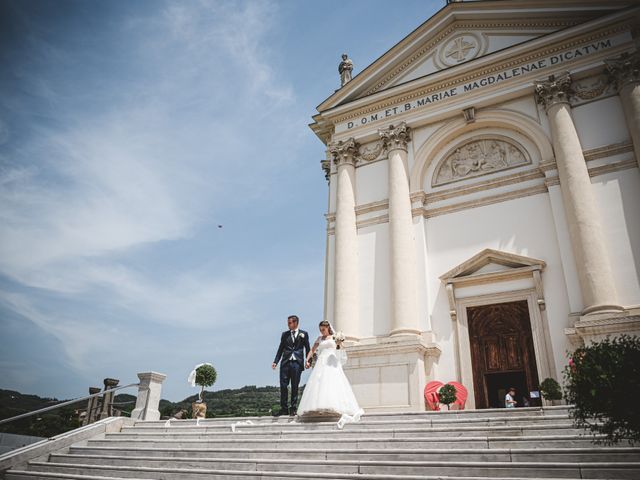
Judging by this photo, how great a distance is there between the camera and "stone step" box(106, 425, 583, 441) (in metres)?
6.91

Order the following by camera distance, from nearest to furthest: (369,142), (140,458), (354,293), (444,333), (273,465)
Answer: (273,465) → (140,458) → (444,333) → (354,293) → (369,142)

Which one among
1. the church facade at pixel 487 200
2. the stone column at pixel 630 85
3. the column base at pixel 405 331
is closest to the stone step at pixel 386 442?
the church facade at pixel 487 200

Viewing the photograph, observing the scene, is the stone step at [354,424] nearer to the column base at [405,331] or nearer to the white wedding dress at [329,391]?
the white wedding dress at [329,391]

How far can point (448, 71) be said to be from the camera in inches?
651

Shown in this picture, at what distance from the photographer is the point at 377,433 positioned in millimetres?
7793

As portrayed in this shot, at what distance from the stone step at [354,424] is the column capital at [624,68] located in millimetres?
11010

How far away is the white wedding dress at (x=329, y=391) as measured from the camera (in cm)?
880

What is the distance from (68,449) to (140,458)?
2701 mm

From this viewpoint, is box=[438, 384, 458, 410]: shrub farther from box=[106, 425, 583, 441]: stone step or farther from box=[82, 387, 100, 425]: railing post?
box=[82, 387, 100, 425]: railing post

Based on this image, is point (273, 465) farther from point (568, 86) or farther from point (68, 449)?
point (568, 86)

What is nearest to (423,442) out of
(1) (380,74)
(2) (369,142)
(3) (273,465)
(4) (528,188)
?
(3) (273,465)

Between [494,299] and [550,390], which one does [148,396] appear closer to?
[550,390]

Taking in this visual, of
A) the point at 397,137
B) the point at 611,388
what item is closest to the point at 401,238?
the point at 397,137

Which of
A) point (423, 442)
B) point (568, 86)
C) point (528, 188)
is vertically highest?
point (568, 86)
